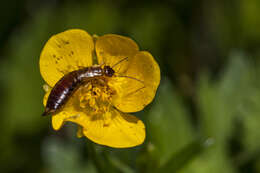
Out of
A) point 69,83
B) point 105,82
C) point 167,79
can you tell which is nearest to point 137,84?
point 105,82

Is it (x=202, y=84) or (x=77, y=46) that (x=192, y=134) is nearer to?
(x=202, y=84)

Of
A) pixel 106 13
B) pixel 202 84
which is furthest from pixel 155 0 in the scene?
pixel 202 84

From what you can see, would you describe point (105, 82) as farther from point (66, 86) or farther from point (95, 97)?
point (66, 86)

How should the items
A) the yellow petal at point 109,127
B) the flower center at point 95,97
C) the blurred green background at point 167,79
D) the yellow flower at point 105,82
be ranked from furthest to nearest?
the blurred green background at point 167,79, the flower center at point 95,97, the yellow flower at point 105,82, the yellow petal at point 109,127

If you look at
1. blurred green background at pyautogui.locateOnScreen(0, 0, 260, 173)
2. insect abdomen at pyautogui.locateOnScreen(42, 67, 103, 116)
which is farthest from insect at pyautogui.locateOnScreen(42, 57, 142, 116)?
blurred green background at pyautogui.locateOnScreen(0, 0, 260, 173)

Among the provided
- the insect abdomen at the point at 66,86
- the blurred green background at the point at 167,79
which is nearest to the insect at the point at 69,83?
the insect abdomen at the point at 66,86

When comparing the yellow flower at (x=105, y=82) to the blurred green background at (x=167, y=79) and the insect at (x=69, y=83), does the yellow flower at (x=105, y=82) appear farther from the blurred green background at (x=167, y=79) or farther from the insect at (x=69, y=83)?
the blurred green background at (x=167, y=79)
